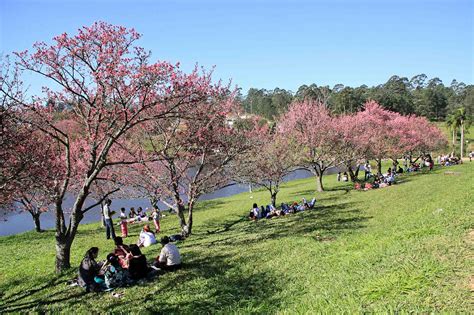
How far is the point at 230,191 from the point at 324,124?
2052 centimetres

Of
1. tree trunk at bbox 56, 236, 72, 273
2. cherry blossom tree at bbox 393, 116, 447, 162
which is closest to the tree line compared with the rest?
tree trunk at bbox 56, 236, 72, 273

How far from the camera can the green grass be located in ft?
22.8

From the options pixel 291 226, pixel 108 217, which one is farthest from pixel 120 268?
pixel 291 226

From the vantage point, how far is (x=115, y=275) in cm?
992

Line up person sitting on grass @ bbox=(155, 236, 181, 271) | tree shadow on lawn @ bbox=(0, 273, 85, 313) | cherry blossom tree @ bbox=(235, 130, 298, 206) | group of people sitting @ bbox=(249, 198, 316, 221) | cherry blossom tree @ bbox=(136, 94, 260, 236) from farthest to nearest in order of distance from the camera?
cherry blossom tree @ bbox=(235, 130, 298, 206), group of people sitting @ bbox=(249, 198, 316, 221), cherry blossom tree @ bbox=(136, 94, 260, 236), person sitting on grass @ bbox=(155, 236, 181, 271), tree shadow on lawn @ bbox=(0, 273, 85, 313)

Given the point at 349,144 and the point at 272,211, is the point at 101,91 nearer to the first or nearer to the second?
the point at 272,211

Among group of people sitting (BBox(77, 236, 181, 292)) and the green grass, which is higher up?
group of people sitting (BBox(77, 236, 181, 292))

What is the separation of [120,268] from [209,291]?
2910 millimetres

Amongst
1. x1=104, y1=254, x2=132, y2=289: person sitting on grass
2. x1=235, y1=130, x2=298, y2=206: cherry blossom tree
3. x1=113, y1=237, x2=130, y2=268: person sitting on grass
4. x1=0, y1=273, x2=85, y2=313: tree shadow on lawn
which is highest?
x1=235, y1=130, x2=298, y2=206: cherry blossom tree

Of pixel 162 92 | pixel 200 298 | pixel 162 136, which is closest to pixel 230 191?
pixel 162 136

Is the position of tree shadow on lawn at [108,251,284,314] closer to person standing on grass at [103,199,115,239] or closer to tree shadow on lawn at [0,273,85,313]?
tree shadow on lawn at [0,273,85,313]

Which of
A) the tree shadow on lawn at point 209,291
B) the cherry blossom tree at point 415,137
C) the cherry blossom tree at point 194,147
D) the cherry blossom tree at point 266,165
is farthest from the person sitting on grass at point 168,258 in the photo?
the cherry blossom tree at point 415,137

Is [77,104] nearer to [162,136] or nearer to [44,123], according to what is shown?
[44,123]

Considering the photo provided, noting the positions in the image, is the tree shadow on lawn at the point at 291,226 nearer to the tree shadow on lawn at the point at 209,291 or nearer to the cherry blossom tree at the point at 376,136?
the tree shadow on lawn at the point at 209,291
